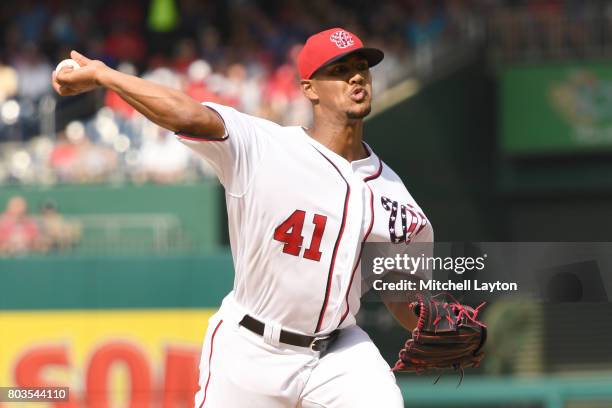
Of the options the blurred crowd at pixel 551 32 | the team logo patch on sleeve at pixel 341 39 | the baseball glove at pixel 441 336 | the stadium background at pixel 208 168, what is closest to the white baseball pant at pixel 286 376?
the baseball glove at pixel 441 336

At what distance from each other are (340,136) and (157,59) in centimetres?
1025

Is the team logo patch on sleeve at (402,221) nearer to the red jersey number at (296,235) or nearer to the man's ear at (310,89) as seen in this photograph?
the red jersey number at (296,235)

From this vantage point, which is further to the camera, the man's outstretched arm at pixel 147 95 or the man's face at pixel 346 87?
the man's face at pixel 346 87

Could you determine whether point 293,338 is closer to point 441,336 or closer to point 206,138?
point 441,336

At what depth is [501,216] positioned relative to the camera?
1517 cm

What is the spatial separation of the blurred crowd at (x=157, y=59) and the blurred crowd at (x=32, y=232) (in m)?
1.00

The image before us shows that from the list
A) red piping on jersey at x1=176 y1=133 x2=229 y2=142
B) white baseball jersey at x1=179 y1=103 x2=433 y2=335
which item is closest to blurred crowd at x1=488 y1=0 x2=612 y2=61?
white baseball jersey at x1=179 y1=103 x2=433 y2=335

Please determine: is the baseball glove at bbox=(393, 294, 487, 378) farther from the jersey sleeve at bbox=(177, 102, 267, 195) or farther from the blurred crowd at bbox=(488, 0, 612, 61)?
the blurred crowd at bbox=(488, 0, 612, 61)

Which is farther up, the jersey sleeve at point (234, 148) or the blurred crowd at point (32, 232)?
the blurred crowd at point (32, 232)

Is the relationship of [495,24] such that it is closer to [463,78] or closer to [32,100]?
[463,78]

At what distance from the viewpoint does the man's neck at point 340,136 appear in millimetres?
4691

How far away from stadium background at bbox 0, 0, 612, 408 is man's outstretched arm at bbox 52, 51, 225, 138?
3617 millimetres

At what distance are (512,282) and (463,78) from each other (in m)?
10.4

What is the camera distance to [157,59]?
14641 millimetres
